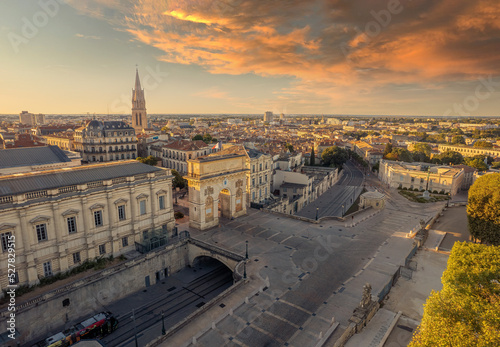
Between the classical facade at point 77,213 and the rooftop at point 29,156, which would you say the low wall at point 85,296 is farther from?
the rooftop at point 29,156

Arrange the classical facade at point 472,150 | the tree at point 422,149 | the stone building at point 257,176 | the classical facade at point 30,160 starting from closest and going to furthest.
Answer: the classical facade at point 30,160 → the stone building at point 257,176 → the classical facade at point 472,150 → the tree at point 422,149

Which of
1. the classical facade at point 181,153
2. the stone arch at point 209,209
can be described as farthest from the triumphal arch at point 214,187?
the classical facade at point 181,153

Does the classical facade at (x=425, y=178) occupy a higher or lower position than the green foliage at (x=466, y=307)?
lower

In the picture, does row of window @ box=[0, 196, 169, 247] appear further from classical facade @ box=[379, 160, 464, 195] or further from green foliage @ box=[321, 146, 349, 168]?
green foliage @ box=[321, 146, 349, 168]

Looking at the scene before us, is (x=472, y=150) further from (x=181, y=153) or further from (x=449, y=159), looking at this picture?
(x=181, y=153)

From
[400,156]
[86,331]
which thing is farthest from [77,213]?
[400,156]

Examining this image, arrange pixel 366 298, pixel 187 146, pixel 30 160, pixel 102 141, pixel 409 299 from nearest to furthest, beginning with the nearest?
pixel 366 298, pixel 409 299, pixel 30 160, pixel 187 146, pixel 102 141

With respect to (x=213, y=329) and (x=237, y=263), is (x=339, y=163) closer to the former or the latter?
(x=237, y=263)
